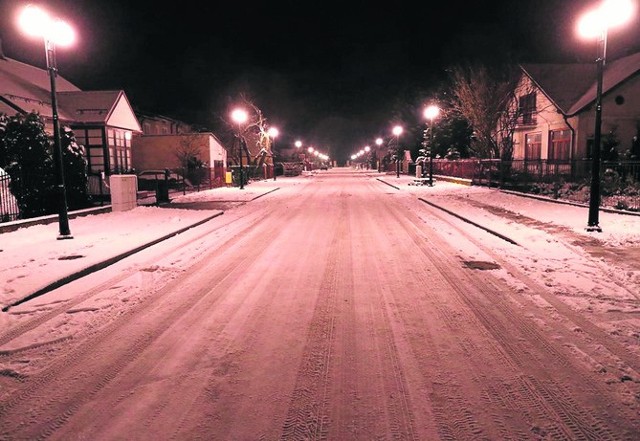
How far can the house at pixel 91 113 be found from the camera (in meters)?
28.1

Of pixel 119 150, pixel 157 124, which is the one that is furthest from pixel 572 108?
pixel 157 124

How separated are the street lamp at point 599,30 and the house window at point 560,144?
24432 millimetres

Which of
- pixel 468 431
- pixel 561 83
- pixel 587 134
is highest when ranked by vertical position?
pixel 561 83

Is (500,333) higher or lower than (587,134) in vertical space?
lower

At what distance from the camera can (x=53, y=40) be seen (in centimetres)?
1160

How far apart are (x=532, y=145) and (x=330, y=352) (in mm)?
40199

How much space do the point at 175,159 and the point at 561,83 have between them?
32426mm

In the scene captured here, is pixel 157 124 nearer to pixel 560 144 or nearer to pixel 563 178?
pixel 560 144

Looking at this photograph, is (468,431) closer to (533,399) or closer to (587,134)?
(533,399)

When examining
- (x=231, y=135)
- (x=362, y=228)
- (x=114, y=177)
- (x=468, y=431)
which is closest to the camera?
(x=468, y=431)

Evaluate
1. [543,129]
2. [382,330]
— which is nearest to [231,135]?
[543,129]

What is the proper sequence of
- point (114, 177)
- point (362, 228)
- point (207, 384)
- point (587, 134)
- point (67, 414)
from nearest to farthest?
point (67, 414) < point (207, 384) < point (362, 228) < point (114, 177) < point (587, 134)

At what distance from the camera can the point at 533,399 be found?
362 cm

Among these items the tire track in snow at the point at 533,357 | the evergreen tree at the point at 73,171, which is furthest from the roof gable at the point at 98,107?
the tire track in snow at the point at 533,357
